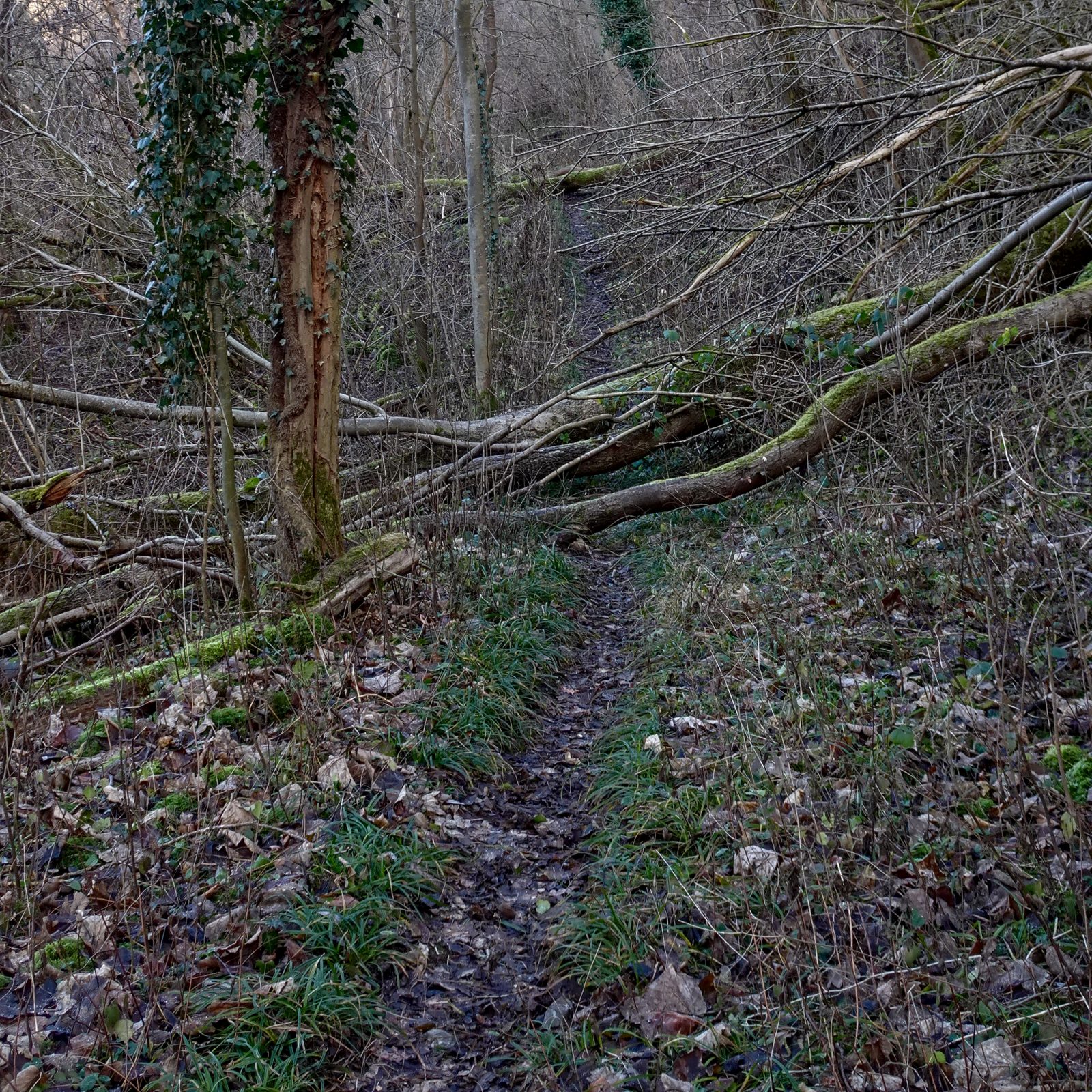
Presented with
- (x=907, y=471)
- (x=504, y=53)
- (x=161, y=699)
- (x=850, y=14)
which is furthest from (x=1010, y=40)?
(x=504, y=53)

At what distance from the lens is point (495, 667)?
16.7ft

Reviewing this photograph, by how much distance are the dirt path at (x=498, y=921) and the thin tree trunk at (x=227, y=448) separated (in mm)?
2035

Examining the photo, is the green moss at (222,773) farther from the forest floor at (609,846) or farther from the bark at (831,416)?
the bark at (831,416)

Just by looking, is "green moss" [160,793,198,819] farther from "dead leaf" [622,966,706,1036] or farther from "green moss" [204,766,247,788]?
"dead leaf" [622,966,706,1036]

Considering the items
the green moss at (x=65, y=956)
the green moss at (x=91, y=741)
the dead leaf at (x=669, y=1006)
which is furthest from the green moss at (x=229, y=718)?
the dead leaf at (x=669, y=1006)

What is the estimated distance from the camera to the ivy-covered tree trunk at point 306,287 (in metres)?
5.39

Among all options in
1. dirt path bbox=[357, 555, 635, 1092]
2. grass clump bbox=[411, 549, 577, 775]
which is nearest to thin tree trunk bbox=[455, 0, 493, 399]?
grass clump bbox=[411, 549, 577, 775]

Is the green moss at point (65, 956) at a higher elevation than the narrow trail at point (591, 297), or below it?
below

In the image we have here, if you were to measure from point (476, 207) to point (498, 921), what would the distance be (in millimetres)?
8466

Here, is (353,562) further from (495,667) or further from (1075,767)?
(1075,767)

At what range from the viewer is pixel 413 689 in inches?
190

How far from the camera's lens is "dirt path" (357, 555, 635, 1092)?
2.86m

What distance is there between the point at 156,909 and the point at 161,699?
177 centimetres

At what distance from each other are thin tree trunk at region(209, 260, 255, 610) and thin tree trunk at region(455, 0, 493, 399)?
441cm
